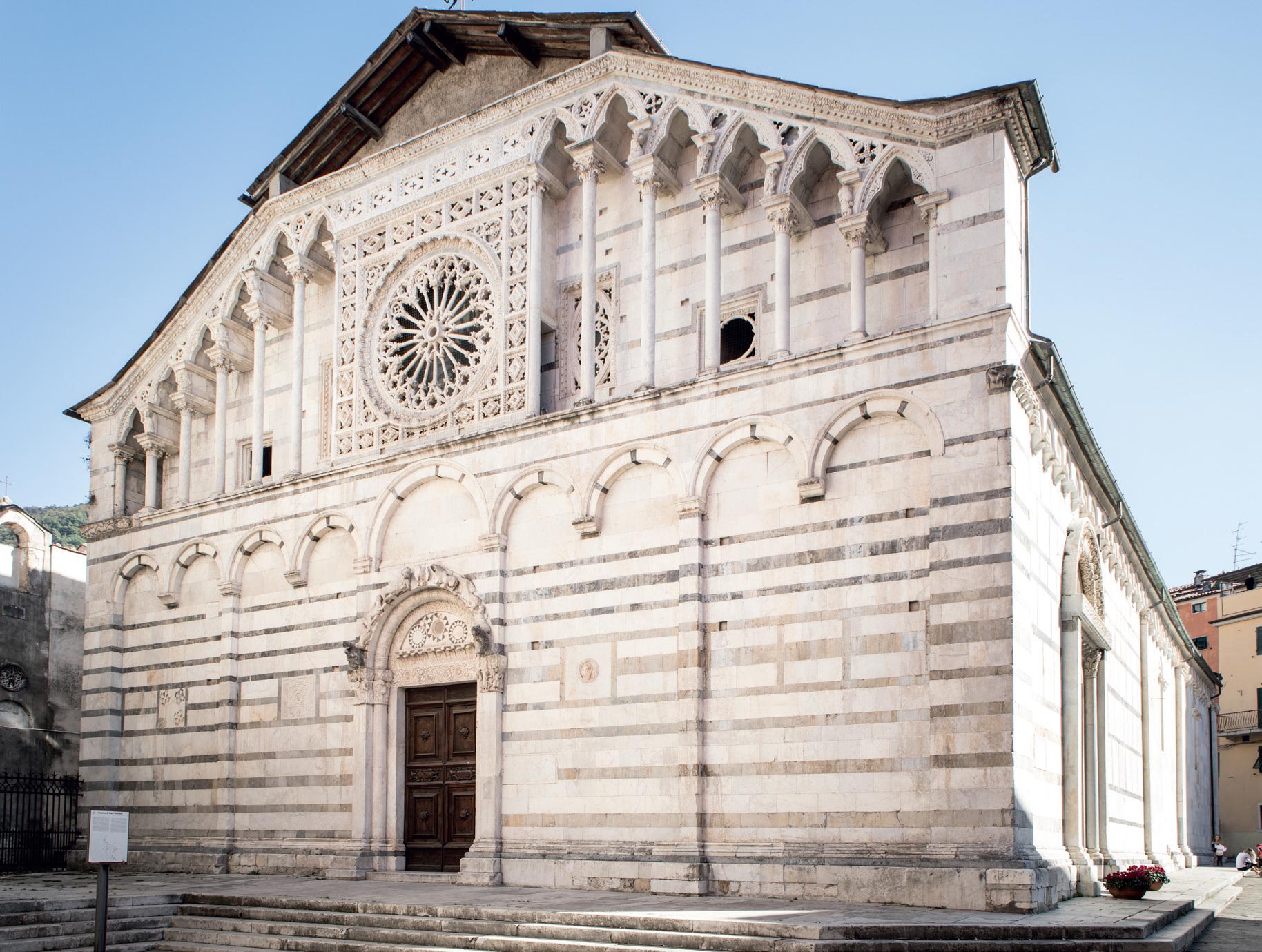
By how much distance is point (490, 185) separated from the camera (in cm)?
1795

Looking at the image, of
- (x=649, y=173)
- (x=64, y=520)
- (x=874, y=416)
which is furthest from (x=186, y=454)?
(x=64, y=520)

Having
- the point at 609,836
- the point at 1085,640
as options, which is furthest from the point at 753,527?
the point at 1085,640

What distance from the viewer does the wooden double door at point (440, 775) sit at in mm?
16562

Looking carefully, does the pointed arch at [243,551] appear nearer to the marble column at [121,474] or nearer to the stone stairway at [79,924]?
the marble column at [121,474]

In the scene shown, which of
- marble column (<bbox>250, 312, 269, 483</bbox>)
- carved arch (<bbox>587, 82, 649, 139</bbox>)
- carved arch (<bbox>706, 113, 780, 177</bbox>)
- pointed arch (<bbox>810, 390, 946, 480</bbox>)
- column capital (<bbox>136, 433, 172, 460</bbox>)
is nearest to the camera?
pointed arch (<bbox>810, 390, 946, 480</bbox>)

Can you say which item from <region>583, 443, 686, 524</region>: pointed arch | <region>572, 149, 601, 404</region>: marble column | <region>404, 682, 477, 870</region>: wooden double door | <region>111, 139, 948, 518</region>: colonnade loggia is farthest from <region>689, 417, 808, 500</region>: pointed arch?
<region>404, 682, 477, 870</region>: wooden double door

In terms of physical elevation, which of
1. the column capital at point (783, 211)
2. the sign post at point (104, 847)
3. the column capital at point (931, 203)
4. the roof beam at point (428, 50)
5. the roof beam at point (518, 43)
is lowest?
the sign post at point (104, 847)

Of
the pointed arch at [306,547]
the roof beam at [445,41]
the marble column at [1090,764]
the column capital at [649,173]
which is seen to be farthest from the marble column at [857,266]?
the pointed arch at [306,547]

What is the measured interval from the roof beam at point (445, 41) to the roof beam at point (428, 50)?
4 centimetres

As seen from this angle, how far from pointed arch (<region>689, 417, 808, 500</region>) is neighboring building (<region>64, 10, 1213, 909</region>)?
0.07 m

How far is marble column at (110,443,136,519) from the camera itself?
21656mm

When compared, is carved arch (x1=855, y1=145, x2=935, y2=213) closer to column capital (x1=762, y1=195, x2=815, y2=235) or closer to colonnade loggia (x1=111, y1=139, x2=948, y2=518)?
colonnade loggia (x1=111, y1=139, x2=948, y2=518)

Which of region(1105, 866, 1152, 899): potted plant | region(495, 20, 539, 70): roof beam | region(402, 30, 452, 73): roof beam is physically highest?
region(402, 30, 452, 73): roof beam

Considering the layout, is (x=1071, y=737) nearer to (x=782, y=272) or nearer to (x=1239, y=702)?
(x=782, y=272)
